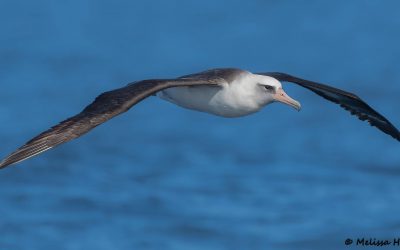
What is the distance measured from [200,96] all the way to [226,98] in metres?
0.36

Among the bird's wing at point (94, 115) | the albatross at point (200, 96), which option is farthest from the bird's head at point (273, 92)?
the bird's wing at point (94, 115)

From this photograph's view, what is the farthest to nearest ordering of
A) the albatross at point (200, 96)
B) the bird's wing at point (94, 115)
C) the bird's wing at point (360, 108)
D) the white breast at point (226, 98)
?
the bird's wing at point (360, 108)
the white breast at point (226, 98)
the albatross at point (200, 96)
the bird's wing at point (94, 115)

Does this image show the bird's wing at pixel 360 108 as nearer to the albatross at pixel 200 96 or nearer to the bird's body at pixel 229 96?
the albatross at pixel 200 96

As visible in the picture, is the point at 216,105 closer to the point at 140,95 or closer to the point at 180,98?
the point at 180,98

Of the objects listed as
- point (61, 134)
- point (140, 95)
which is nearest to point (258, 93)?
point (140, 95)

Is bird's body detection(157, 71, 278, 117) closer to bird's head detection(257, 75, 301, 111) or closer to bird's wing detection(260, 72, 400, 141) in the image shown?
bird's head detection(257, 75, 301, 111)

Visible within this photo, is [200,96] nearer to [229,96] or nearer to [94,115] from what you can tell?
[229,96]

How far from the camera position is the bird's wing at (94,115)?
13344 mm

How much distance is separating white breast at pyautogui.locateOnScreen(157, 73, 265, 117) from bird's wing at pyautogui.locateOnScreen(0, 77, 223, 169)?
416mm

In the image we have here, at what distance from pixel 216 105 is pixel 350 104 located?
2975mm

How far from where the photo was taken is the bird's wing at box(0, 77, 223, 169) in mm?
13344

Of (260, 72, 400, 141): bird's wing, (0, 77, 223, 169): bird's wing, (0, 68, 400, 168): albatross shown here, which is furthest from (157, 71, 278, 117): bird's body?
(260, 72, 400, 141): bird's wing

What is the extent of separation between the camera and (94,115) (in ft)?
46.1

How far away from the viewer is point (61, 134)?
13.7m
